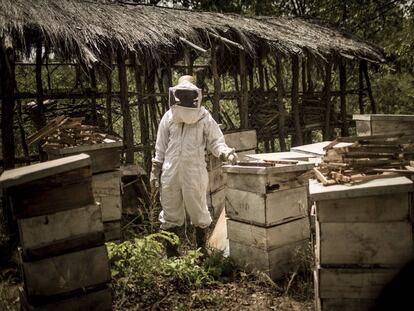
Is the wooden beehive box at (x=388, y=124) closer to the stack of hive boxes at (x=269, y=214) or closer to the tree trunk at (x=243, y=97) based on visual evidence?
the stack of hive boxes at (x=269, y=214)

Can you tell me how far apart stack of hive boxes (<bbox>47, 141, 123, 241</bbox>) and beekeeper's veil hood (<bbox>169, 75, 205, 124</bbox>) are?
0.80 m

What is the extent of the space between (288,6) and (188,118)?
47.2 ft

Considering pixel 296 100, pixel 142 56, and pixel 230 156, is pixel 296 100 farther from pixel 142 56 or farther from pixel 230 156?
pixel 230 156

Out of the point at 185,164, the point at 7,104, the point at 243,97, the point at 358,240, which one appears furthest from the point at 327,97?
the point at 358,240

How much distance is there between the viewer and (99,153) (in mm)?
5414

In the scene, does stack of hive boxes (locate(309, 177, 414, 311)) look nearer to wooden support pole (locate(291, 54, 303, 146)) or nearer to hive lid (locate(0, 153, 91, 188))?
hive lid (locate(0, 153, 91, 188))

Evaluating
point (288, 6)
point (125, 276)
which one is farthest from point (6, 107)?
point (288, 6)

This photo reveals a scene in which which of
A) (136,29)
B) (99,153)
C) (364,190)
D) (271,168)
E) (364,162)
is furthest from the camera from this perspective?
(136,29)

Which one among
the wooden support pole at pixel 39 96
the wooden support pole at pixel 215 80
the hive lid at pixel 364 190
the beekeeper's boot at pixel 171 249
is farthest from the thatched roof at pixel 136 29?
the hive lid at pixel 364 190

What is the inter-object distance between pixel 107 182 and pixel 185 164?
3.36ft

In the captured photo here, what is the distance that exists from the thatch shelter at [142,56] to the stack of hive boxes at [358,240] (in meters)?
4.45

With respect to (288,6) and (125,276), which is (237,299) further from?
(288,6)

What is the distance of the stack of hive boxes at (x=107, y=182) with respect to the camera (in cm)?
539

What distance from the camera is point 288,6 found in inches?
709
